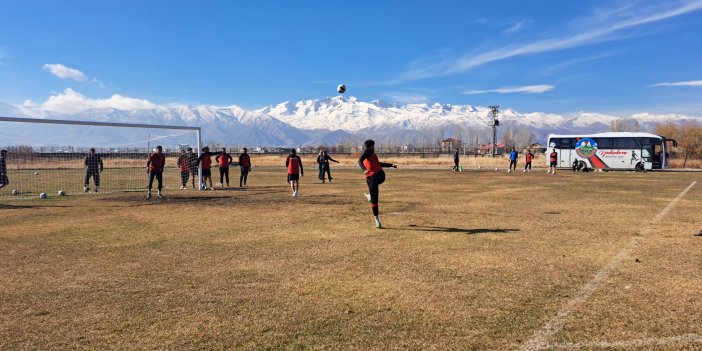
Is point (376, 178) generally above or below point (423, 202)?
above

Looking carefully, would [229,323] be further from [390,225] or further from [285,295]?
[390,225]

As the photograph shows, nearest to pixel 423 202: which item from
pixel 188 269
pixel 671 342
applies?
pixel 188 269

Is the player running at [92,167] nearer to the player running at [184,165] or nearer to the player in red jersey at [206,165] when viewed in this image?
the player running at [184,165]

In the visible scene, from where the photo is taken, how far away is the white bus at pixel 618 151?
39.8 metres

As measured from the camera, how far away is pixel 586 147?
41281 millimetres

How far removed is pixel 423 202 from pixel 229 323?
39.3ft

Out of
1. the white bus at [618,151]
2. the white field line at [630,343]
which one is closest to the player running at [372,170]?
the white field line at [630,343]

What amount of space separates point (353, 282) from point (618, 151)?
138ft

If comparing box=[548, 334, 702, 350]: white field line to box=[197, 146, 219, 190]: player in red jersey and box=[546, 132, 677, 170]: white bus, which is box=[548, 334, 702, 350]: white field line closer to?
box=[197, 146, 219, 190]: player in red jersey

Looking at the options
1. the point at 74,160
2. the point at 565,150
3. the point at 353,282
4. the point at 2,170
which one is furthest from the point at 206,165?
the point at 565,150

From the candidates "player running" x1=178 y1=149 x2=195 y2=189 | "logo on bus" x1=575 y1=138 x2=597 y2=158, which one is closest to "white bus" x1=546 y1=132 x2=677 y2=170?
"logo on bus" x1=575 y1=138 x2=597 y2=158

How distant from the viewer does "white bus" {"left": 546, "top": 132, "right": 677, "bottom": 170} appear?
39.8m

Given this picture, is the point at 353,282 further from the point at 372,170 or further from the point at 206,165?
the point at 206,165

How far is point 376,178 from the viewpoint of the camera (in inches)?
427
